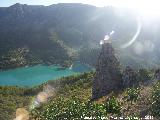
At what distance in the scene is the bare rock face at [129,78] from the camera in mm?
81250

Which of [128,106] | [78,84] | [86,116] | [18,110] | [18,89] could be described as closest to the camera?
[86,116]

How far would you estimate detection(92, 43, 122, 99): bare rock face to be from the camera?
81.6 m

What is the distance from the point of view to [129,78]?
81.2 metres

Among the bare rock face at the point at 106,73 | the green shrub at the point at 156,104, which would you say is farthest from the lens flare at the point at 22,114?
the green shrub at the point at 156,104

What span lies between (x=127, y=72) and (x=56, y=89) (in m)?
54.3

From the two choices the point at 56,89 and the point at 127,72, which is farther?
Result: the point at 56,89

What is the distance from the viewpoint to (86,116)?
51.0 m

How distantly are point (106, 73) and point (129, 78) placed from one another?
5083 mm

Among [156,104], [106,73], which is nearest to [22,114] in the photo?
[106,73]

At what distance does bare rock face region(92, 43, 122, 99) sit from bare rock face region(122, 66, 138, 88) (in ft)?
6.19

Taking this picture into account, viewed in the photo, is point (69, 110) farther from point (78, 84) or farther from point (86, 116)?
point (78, 84)

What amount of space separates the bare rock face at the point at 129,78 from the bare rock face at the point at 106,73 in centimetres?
189

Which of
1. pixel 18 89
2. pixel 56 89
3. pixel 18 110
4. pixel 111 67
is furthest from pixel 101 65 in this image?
pixel 18 89

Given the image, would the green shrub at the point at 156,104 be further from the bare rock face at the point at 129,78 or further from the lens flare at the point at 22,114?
the lens flare at the point at 22,114
